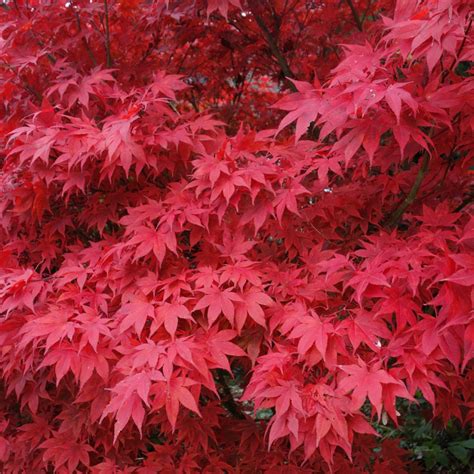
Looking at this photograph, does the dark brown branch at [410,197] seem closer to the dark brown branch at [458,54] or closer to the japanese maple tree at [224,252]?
the japanese maple tree at [224,252]

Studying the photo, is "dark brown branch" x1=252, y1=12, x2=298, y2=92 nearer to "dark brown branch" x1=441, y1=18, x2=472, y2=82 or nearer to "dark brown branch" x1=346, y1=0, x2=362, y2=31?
"dark brown branch" x1=346, y1=0, x2=362, y2=31

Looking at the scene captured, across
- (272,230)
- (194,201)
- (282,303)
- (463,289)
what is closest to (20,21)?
(194,201)

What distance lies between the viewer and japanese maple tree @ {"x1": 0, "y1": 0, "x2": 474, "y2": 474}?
179 cm

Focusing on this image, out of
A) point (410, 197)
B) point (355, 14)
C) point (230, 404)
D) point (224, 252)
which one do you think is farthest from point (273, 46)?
point (230, 404)

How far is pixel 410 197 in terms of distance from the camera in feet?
7.95

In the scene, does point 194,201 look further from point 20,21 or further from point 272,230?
point 20,21

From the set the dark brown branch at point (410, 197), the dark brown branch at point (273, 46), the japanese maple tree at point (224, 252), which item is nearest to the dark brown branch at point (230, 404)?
the japanese maple tree at point (224, 252)

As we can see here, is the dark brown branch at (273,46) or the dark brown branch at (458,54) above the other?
the dark brown branch at (458,54)

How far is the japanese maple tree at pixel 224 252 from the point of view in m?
1.79

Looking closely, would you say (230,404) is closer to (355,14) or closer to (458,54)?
(458,54)

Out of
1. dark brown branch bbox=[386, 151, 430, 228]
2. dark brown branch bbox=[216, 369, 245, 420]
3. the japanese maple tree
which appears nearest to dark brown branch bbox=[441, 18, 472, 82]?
the japanese maple tree

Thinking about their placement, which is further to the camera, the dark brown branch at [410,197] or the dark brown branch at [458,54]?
the dark brown branch at [410,197]

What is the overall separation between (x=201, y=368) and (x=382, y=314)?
1.93 feet

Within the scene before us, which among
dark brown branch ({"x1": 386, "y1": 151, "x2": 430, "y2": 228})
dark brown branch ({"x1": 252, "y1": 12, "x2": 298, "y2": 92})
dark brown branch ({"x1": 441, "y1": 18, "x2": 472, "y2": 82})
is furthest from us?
dark brown branch ({"x1": 252, "y1": 12, "x2": 298, "y2": 92})
